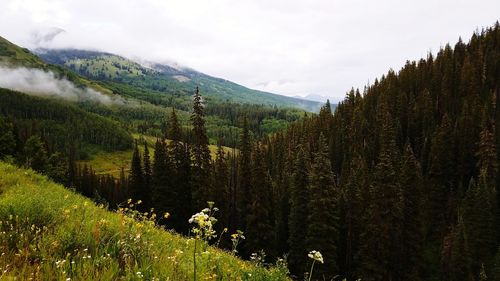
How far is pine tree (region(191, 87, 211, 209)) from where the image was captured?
47.4 m

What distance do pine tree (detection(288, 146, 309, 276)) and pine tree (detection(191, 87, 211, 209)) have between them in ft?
37.7

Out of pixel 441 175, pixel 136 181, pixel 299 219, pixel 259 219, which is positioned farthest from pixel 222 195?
pixel 441 175

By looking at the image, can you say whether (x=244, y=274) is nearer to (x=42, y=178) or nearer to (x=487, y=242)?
(x=42, y=178)

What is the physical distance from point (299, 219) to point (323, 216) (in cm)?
454

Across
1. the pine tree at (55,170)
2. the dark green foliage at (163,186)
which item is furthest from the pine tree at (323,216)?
the pine tree at (55,170)

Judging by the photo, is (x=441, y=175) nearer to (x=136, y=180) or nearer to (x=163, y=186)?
(x=163, y=186)

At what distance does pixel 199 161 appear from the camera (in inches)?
1906

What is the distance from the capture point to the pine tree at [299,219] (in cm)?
4206

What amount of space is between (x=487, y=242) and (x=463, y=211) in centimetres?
613

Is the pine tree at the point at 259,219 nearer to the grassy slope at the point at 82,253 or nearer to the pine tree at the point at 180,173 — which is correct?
the pine tree at the point at 180,173

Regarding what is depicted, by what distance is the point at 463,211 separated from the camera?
6444 cm

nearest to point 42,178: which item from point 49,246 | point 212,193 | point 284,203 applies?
point 49,246

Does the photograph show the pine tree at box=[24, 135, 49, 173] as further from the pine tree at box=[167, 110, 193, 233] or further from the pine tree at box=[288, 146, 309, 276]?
the pine tree at box=[288, 146, 309, 276]

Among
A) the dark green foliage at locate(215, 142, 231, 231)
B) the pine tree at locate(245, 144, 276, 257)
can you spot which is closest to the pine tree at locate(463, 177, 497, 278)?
the pine tree at locate(245, 144, 276, 257)
